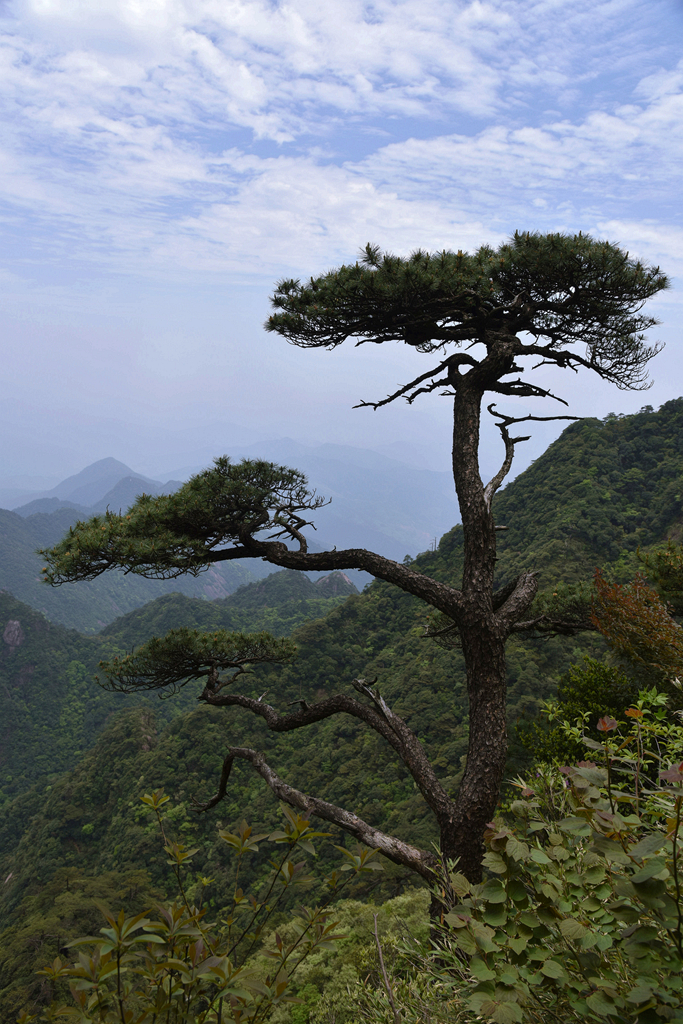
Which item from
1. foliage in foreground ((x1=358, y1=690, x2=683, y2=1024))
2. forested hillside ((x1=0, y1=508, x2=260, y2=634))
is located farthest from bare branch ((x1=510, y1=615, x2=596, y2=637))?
forested hillside ((x1=0, y1=508, x2=260, y2=634))

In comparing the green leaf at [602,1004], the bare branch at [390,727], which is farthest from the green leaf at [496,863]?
the bare branch at [390,727]

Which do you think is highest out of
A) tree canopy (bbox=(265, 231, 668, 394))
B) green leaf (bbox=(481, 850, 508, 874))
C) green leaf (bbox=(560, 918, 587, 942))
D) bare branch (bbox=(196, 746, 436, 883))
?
tree canopy (bbox=(265, 231, 668, 394))

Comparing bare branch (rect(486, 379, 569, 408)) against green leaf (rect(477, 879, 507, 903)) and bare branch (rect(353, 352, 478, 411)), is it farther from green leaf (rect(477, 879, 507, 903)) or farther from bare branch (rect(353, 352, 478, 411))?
green leaf (rect(477, 879, 507, 903))

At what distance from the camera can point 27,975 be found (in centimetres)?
1530

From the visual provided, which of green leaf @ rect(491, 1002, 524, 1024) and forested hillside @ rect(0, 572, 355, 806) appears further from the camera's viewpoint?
forested hillside @ rect(0, 572, 355, 806)

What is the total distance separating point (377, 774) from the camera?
21234 millimetres

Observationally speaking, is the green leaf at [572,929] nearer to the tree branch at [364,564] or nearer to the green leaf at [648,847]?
the green leaf at [648,847]

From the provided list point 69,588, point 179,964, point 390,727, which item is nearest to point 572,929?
point 179,964

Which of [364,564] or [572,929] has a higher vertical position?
[364,564]

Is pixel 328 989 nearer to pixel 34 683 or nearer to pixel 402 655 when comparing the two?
pixel 402 655

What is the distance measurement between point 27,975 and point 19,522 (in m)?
157

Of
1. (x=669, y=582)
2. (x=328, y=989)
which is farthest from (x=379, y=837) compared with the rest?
(x=328, y=989)

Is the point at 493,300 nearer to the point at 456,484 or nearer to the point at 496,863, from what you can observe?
the point at 456,484

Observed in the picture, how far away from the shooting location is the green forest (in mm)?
1691
